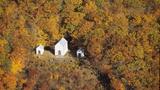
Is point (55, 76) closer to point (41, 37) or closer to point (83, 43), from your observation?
point (83, 43)

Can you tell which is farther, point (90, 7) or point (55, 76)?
point (90, 7)

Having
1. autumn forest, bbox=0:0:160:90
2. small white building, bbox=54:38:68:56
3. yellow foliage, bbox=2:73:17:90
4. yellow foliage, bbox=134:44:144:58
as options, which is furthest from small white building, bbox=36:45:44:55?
yellow foliage, bbox=134:44:144:58

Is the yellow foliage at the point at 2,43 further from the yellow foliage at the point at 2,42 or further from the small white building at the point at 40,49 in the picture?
the small white building at the point at 40,49

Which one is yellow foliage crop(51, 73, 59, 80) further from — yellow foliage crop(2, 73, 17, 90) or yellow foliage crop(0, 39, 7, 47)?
yellow foliage crop(0, 39, 7, 47)

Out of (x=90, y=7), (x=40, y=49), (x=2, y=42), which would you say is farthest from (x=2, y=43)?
(x=90, y=7)

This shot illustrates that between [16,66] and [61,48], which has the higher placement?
[61,48]

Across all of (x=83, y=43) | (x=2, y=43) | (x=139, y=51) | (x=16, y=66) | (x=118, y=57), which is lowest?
(x=16, y=66)
